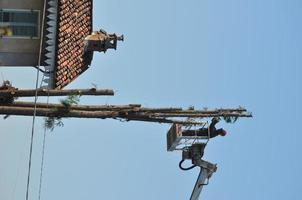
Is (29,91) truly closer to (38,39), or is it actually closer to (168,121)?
(168,121)

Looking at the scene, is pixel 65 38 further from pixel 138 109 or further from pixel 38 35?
pixel 138 109

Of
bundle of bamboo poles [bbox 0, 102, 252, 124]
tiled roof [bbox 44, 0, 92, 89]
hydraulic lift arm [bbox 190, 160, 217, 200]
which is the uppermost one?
tiled roof [bbox 44, 0, 92, 89]

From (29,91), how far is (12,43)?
5.38 meters

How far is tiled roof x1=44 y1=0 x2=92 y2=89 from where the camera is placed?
1997 cm

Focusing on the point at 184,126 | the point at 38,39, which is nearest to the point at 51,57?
the point at 38,39

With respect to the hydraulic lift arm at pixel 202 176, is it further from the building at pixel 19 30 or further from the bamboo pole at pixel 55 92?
the building at pixel 19 30

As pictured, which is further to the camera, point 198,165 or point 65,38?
point 65,38

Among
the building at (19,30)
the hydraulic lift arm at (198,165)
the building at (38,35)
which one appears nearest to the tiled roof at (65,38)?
the building at (38,35)

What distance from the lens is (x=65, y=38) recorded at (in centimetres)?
2039

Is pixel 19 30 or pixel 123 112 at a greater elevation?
pixel 19 30

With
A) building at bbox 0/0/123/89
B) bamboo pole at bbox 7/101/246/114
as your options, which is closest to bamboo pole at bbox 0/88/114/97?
bamboo pole at bbox 7/101/246/114

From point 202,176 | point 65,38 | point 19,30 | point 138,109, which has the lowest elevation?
point 202,176

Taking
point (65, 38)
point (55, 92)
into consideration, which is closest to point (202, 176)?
point (55, 92)

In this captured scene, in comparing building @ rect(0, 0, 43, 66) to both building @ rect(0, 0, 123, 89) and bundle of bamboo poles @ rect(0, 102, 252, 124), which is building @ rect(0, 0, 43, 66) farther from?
bundle of bamboo poles @ rect(0, 102, 252, 124)
